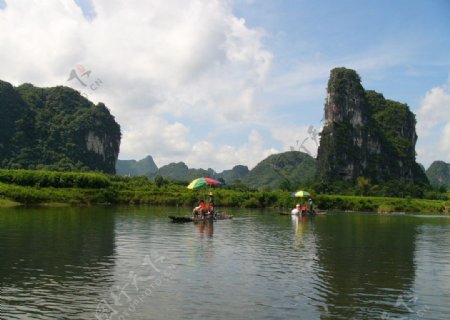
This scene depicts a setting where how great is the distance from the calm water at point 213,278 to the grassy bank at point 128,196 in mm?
32350

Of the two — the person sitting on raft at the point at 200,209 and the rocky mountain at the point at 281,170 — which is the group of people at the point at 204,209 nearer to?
the person sitting on raft at the point at 200,209

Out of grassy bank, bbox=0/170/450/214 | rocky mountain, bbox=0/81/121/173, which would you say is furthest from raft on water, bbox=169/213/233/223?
rocky mountain, bbox=0/81/121/173

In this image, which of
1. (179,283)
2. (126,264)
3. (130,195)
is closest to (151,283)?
(179,283)

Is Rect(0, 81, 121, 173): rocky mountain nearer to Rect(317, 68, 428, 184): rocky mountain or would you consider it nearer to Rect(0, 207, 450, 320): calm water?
Rect(317, 68, 428, 184): rocky mountain

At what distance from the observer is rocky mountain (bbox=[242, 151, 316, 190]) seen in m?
149

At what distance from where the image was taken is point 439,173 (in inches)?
6905

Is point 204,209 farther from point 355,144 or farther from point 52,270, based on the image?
point 355,144

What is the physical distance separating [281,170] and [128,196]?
10119 cm

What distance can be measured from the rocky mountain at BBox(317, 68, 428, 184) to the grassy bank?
145ft

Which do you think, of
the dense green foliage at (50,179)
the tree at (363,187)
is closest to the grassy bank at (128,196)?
the dense green foliage at (50,179)

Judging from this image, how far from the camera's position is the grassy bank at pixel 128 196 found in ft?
178

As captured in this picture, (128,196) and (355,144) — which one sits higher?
(355,144)

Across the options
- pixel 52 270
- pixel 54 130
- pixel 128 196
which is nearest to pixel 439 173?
pixel 54 130

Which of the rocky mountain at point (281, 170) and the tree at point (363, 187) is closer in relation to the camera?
the tree at point (363, 187)
